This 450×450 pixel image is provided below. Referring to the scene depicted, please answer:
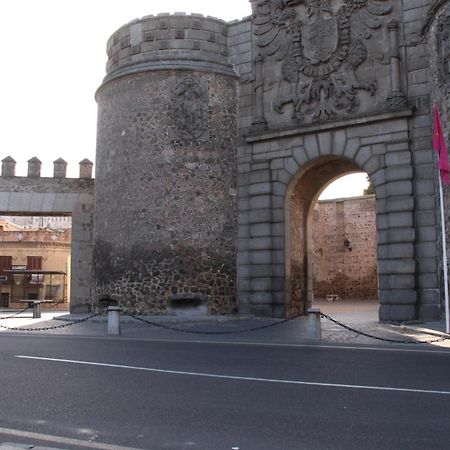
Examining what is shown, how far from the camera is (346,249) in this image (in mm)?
28672

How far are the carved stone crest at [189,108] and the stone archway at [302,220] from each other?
10.3 ft

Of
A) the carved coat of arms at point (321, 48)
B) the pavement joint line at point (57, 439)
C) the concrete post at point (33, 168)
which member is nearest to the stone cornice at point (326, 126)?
the carved coat of arms at point (321, 48)

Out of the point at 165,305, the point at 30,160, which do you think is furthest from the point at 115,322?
the point at 30,160

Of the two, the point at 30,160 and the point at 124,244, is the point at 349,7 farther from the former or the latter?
the point at 30,160

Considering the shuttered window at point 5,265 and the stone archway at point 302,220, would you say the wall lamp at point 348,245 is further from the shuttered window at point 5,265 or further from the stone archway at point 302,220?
the shuttered window at point 5,265

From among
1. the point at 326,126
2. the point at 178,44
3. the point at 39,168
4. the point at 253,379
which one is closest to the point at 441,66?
the point at 326,126

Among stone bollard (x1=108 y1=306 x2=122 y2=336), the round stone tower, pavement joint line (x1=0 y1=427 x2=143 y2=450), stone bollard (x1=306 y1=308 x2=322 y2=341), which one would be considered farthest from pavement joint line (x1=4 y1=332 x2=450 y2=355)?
pavement joint line (x1=0 y1=427 x2=143 y2=450)

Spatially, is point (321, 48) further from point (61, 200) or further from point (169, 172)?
point (61, 200)

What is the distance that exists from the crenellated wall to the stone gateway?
1.94 meters

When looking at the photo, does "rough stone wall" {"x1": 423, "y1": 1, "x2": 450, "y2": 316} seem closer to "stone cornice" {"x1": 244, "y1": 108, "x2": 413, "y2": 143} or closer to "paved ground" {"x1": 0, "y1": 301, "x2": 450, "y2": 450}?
"stone cornice" {"x1": 244, "y1": 108, "x2": 413, "y2": 143}

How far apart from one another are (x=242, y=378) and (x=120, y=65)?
1389 cm

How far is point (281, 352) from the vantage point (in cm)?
915

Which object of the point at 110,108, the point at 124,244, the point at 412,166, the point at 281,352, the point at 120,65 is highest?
the point at 120,65

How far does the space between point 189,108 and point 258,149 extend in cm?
240
